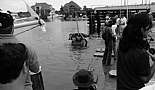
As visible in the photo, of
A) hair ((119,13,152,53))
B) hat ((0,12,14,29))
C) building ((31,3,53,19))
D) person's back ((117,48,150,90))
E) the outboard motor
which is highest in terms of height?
building ((31,3,53,19))

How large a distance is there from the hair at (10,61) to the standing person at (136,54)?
111 cm

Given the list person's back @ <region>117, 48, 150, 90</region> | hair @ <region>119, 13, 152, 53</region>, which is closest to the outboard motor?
person's back @ <region>117, 48, 150, 90</region>

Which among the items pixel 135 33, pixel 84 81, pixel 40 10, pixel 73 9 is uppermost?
pixel 73 9

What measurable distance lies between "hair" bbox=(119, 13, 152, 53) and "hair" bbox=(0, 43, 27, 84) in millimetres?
1119

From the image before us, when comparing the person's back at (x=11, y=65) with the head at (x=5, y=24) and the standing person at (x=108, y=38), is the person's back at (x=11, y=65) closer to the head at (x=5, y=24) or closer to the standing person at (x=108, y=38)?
the head at (x=5, y=24)

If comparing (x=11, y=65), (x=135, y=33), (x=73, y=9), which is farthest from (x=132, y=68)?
(x=73, y=9)

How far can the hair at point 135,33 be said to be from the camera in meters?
2.50

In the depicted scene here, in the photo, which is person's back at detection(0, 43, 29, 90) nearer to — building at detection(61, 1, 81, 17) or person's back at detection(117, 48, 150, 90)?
person's back at detection(117, 48, 150, 90)

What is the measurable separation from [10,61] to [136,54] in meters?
1.25

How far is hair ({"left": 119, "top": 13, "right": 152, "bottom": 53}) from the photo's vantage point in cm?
250

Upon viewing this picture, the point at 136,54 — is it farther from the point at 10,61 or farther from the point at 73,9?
the point at 73,9

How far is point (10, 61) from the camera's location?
197 cm

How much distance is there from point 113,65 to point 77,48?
492 centimetres

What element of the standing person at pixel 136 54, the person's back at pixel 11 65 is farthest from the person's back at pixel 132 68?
the person's back at pixel 11 65
